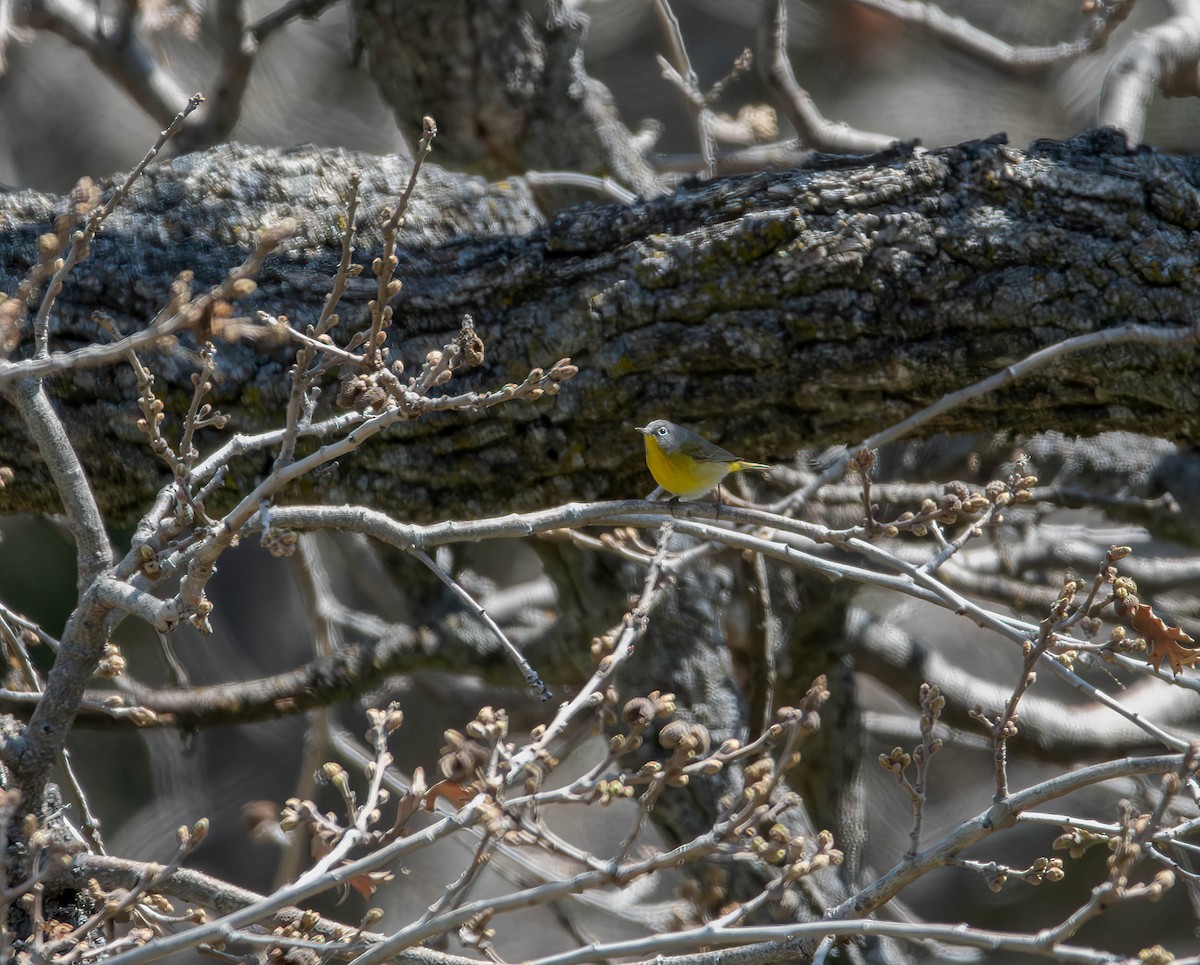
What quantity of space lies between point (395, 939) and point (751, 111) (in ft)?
Result: 13.2

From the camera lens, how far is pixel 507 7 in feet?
13.2

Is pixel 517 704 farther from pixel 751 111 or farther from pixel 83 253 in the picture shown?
pixel 83 253

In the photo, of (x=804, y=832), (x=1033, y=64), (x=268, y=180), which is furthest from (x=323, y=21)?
(x=804, y=832)

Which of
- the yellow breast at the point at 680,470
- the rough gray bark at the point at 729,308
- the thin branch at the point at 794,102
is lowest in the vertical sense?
the yellow breast at the point at 680,470

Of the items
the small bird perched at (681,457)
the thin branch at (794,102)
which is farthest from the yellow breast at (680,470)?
the thin branch at (794,102)

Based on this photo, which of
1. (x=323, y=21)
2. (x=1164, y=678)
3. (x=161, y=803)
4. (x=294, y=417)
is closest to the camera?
(x=294, y=417)

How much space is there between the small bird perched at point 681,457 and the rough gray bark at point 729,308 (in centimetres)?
4

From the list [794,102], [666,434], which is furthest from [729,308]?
[794,102]

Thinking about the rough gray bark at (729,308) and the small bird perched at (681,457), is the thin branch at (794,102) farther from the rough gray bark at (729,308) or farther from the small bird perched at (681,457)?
the small bird perched at (681,457)

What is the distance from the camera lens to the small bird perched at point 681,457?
2.44 meters

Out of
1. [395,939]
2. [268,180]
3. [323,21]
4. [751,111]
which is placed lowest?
[395,939]

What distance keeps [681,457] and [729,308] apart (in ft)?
1.14

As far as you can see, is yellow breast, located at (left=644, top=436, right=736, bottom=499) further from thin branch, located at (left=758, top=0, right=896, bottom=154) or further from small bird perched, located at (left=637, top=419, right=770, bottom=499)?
thin branch, located at (left=758, top=0, right=896, bottom=154)

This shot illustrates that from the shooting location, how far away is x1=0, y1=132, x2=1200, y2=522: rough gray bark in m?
2.37
